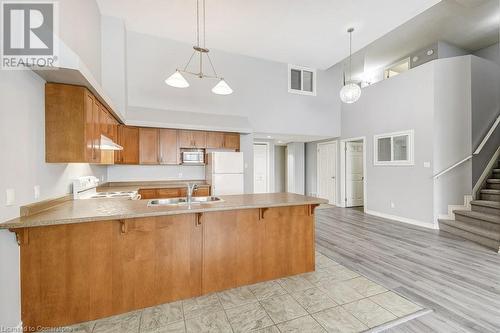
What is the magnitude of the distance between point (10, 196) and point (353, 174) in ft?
24.6

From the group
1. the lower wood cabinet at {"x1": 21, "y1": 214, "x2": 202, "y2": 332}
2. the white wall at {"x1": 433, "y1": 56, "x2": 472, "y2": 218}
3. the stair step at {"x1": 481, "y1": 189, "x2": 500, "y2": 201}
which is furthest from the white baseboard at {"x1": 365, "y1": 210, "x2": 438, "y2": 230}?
the lower wood cabinet at {"x1": 21, "y1": 214, "x2": 202, "y2": 332}

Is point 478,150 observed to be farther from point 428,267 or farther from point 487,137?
point 428,267

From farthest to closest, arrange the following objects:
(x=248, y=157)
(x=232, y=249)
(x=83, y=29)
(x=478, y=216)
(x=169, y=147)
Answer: (x=248, y=157) < (x=169, y=147) < (x=478, y=216) < (x=83, y=29) < (x=232, y=249)

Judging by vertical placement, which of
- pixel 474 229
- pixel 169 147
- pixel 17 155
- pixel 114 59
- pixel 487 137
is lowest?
pixel 474 229

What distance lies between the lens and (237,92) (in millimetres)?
5434

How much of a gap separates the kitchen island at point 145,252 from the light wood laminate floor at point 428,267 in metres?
1.03

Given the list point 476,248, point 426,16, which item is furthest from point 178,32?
point 476,248

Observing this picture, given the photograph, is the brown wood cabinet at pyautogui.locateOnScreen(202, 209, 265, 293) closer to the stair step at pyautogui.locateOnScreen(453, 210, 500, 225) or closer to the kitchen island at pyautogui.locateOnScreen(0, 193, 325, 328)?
the kitchen island at pyautogui.locateOnScreen(0, 193, 325, 328)

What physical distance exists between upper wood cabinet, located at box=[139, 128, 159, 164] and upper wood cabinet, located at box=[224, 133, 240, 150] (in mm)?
1519

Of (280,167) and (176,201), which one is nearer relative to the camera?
(176,201)

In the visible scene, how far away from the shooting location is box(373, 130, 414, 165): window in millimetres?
5160

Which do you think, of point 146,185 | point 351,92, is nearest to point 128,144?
point 146,185

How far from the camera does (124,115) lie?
4.33 metres

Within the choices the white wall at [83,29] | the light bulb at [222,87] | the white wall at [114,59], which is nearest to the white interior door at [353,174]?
the light bulb at [222,87]
